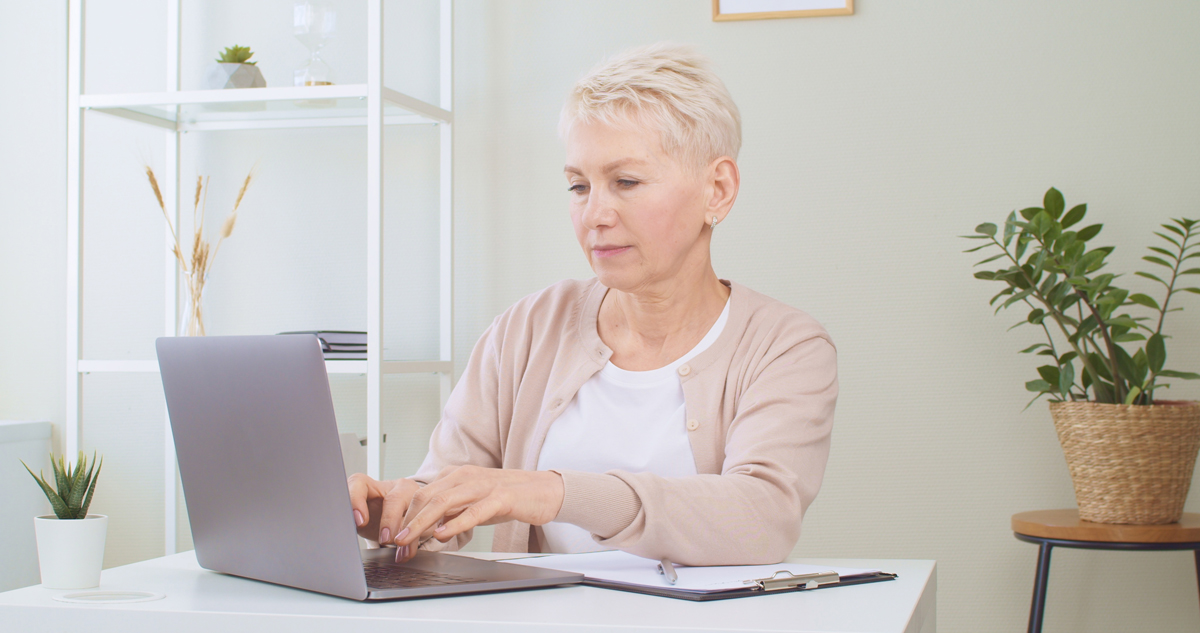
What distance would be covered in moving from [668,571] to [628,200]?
0.54 m

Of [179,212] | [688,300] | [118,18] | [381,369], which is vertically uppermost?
[118,18]

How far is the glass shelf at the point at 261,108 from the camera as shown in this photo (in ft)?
6.99

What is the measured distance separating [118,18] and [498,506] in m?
2.15

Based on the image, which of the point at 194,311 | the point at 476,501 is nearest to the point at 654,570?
the point at 476,501

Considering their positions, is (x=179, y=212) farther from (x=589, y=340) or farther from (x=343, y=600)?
(x=343, y=600)

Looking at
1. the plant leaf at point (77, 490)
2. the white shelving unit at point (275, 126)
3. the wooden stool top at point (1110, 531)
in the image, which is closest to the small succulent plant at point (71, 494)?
the plant leaf at point (77, 490)

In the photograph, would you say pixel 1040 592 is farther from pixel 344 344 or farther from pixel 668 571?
pixel 344 344

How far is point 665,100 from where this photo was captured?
51.1 inches

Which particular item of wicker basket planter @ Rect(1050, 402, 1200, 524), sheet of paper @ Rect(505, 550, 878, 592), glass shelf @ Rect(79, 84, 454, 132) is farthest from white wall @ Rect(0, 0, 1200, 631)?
sheet of paper @ Rect(505, 550, 878, 592)

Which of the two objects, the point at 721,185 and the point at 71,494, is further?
the point at 721,185

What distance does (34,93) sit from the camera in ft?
8.39

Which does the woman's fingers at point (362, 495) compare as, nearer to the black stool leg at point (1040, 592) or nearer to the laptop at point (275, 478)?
the laptop at point (275, 478)

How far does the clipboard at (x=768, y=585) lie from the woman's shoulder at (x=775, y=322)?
42 centimetres

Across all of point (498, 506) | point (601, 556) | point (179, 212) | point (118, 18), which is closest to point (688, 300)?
point (601, 556)
